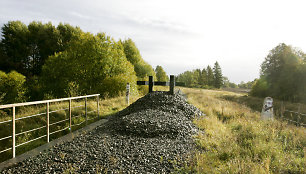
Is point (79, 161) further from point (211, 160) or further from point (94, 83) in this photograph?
point (94, 83)

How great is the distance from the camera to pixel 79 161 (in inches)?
145

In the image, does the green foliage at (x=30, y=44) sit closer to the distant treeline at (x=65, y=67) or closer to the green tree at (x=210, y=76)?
the distant treeline at (x=65, y=67)

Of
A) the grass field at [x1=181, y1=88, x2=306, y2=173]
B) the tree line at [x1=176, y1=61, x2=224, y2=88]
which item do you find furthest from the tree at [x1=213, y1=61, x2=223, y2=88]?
the grass field at [x1=181, y1=88, x2=306, y2=173]

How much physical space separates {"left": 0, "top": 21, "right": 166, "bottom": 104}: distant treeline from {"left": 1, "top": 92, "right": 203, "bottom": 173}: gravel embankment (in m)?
7.61

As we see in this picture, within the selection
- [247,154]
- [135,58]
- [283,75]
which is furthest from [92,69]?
[283,75]

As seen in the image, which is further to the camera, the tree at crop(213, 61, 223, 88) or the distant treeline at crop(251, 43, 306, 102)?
the tree at crop(213, 61, 223, 88)

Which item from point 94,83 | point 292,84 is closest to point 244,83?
point 292,84

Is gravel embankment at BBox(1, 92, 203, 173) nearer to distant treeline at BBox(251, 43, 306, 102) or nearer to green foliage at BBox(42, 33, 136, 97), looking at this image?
green foliage at BBox(42, 33, 136, 97)

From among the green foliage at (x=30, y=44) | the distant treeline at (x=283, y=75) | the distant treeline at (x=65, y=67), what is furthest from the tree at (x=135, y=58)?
the distant treeline at (x=283, y=75)

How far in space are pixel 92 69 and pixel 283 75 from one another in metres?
26.0

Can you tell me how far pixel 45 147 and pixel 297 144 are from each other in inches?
270

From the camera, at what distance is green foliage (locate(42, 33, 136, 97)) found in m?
15.5

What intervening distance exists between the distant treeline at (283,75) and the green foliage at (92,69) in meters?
22.2

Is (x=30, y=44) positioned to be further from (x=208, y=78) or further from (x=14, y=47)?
(x=208, y=78)
